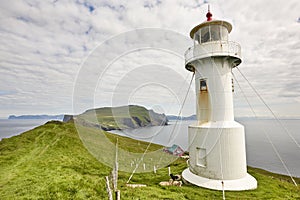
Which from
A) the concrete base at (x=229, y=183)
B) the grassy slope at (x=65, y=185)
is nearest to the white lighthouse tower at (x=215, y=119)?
the concrete base at (x=229, y=183)

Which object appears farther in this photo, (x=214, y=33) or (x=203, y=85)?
(x=203, y=85)

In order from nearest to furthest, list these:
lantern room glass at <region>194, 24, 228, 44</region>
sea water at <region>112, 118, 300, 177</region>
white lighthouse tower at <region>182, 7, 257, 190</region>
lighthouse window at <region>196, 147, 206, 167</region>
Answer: white lighthouse tower at <region>182, 7, 257, 190</region>
lighthouse window at <region>196, 147, 206, 167</region>
lantern room glass at <region>194, 24, 228, 44</region>
sea water at <region>112, 118, 300, 177</region>

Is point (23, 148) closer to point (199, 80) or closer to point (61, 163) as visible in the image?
point (61, 163)

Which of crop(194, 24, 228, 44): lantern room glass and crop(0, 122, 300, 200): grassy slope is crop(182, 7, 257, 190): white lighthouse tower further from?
crop(0, 122, 300, 200): grassy slope

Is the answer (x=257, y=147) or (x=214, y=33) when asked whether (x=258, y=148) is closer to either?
(x=257, y=147)

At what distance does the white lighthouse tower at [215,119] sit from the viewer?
29.7 feet

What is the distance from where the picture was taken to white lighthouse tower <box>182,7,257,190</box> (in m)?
9.05

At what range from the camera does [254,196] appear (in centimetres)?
781

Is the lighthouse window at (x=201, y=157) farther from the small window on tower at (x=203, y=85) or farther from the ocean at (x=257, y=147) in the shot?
the small window on tower at (x=203, y=85)

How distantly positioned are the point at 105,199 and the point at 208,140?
19.0 feet

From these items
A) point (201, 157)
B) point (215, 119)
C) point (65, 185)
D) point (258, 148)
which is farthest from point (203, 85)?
point (258, 148)

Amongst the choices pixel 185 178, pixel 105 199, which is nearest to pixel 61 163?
pixel 105 199

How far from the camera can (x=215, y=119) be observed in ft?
32.0

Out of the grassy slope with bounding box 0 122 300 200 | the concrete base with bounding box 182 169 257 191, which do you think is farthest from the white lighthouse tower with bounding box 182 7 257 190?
the grassy slope with bounding box 0 122 300 200
